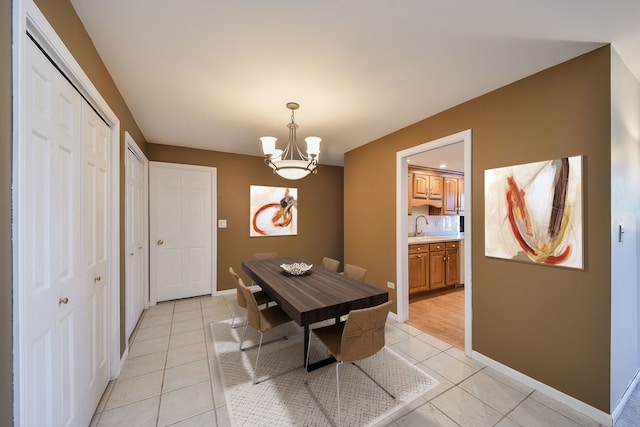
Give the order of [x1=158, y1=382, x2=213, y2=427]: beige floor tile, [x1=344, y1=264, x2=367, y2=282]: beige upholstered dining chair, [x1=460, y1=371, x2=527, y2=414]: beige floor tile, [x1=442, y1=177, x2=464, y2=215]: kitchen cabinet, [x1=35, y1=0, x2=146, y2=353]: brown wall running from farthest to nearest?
[x1=442, y1=177, x2=464, y2=215]: kitchen cabinet, [x1=344, y1=264, x2=367, y2=282]: beige upholstered dining chair, [x1=460, y1=371, x2=527, y2=414]: beige floor tile, [x1=158, y1=382, x2=213, y2=427]: beige floor tile, [x1=35, y1=0, x2=146, y2=353]: brown wall

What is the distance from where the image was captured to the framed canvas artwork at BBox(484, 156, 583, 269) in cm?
169

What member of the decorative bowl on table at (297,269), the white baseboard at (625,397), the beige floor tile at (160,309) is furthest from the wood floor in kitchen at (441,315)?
the beige floor tile at (160,309)

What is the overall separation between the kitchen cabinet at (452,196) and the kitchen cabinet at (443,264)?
0.84 m

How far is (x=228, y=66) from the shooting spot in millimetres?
1800

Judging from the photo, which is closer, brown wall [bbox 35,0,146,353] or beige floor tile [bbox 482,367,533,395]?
brown wall [bbox 35,0,146,353]

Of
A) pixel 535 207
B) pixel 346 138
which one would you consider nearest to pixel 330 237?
pixel 346 138

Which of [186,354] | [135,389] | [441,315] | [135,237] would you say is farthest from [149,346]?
[441,315]

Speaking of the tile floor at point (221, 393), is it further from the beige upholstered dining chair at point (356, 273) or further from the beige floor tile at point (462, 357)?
the beige upholstered dining chair at point (356, 273)

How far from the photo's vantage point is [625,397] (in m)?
1.73

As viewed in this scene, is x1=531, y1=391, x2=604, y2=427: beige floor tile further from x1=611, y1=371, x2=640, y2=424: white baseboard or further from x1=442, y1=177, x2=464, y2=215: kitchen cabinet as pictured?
x1=442, y1=177, x2=464, y2=215: kitchen cabinet

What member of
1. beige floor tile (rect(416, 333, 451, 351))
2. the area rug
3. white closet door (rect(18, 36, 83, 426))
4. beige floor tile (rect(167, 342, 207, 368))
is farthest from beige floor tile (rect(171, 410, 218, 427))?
beige floor tile (rect(416, 333, 451, 351))

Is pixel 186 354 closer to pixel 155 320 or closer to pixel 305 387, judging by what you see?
pixel 155 320

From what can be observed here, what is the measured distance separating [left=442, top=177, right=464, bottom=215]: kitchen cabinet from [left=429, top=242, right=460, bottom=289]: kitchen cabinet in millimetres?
842

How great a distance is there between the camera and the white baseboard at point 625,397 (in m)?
1.59
